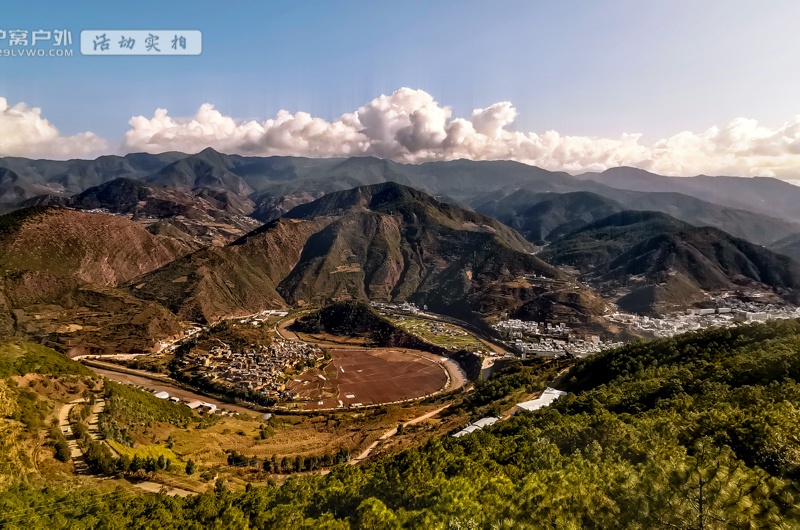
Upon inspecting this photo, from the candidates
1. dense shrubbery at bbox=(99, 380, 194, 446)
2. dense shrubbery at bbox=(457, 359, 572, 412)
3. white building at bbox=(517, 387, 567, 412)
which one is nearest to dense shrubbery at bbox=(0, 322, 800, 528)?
white building at bbox=(517, 387, 567, 412)

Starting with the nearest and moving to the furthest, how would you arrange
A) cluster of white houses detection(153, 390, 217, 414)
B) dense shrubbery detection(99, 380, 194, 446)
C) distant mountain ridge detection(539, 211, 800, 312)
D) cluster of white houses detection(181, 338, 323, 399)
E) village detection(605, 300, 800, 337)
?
1. dense shrubbery detection(99, 380, 194, 446)
2. cluster of white houses detection(153, 390, 217, 414)
3. cluster of white houses detection(181, 338, 323, 399)
4. village detection(605, 300, 800, 337)
5. distant mountain ridge detection(539, 211, 800, 312)

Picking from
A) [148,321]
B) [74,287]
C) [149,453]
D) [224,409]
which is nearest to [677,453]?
[149,453]

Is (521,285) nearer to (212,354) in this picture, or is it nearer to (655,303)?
(655,303)

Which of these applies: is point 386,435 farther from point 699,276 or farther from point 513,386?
point 699,276

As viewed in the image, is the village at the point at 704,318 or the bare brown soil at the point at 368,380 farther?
the village at the point at 704,318

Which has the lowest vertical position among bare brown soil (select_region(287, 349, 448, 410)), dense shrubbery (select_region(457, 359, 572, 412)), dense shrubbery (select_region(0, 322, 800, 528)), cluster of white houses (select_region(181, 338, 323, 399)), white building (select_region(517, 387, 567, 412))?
bare brown soil (select_region(287, 349, 448, 410))

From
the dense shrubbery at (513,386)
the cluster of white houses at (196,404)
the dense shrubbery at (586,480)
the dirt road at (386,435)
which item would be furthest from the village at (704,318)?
the cluster of white houses at (196,404)

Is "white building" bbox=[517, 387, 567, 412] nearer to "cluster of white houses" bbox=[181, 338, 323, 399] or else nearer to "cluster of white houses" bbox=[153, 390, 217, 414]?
"cluster of white houses" bbox=[181, 338, 323, 399]

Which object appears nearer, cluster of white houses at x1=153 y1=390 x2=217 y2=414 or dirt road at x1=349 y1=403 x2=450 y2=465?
dirt road at x1=349 y1=403 x2=450 y2=465

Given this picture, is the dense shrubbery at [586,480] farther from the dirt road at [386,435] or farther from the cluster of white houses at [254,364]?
the cluster of white houses at [254,364]
